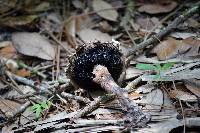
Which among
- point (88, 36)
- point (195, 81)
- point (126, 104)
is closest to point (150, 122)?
point (126, 104)

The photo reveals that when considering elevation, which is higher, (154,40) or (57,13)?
(57,13)

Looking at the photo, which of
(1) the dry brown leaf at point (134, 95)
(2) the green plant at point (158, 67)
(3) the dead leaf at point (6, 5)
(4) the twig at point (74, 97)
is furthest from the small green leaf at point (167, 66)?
(3) the dead leaf at point (6, 5)

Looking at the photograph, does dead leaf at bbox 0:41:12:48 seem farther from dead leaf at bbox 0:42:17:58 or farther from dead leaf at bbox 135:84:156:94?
dead leaf at bbox 135:84:156:94

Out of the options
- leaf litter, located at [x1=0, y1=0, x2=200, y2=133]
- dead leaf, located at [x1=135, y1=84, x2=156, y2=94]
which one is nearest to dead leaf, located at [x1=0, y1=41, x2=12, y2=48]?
leaf litter, located at [x1=0, y1=0, x2=200, y2=133]

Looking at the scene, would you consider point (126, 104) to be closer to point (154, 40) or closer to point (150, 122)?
point (150, 122)

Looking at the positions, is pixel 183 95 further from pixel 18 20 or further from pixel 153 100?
pixel 18 20
